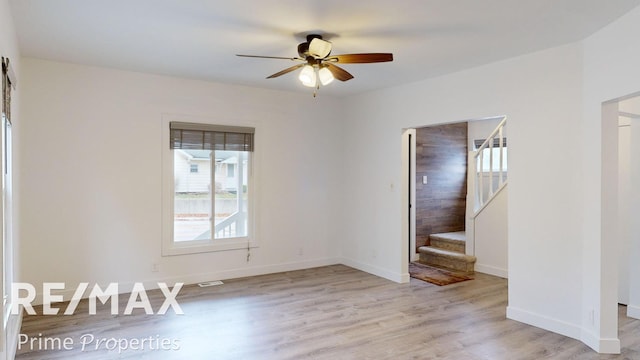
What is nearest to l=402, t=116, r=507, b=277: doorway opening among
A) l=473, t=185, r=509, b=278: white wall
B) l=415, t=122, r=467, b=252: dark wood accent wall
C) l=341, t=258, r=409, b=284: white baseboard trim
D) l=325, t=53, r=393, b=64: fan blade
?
l=415, t=122, r=467, b=252: dark wood accent wall

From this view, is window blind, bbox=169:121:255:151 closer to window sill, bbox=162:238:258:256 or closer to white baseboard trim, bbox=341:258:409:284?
window sill, bbox=162:238:258:256

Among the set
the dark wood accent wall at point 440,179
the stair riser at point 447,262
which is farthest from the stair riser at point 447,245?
the stair riser at point 447,262

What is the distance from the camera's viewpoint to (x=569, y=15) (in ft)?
9.39

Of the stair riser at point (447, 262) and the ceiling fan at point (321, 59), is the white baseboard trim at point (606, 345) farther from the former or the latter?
the ceiling fan at point (321, 59)

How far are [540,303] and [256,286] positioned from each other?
3107 mm

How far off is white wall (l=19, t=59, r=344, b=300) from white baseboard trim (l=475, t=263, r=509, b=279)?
2.44 metres

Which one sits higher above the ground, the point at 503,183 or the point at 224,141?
the point at 224,141

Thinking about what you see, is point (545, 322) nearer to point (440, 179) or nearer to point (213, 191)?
point (440, 179)

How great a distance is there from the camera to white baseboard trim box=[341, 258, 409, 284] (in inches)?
206

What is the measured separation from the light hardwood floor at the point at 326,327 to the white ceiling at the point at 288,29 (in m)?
2.55

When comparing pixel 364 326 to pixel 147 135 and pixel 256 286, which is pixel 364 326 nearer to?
pixel 256 286

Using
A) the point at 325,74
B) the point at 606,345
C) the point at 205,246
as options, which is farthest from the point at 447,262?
the point at 325,74

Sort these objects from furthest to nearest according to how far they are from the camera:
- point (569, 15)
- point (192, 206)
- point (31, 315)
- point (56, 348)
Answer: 1. point (192, 206)
2. point (31, 315)
3. point (56, 348)
4. point (569, 15)

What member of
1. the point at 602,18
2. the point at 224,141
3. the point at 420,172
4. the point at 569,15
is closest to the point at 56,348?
the point at 224,141
